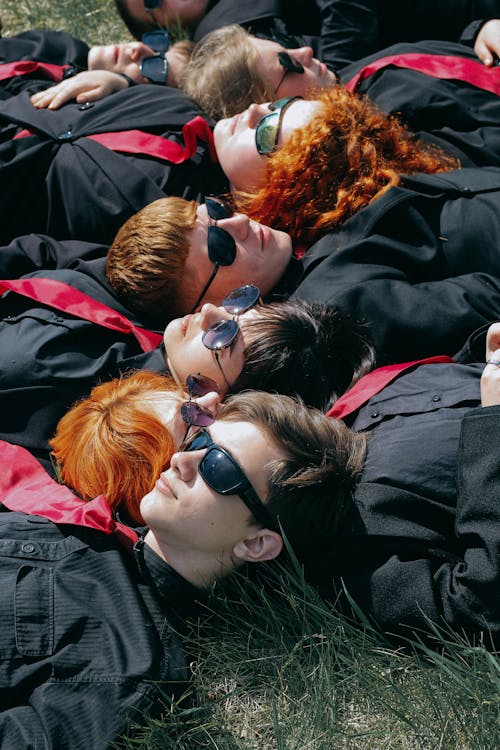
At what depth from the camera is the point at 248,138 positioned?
3.46 metres

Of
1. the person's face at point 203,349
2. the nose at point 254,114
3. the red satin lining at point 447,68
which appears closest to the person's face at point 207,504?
the person's face at point 203,349

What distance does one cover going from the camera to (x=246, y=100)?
3.87 meters

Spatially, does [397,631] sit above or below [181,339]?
below

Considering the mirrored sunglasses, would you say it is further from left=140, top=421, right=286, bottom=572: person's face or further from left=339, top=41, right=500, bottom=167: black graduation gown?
left=339, top=41, right=500, bottom=167: black graduation gown

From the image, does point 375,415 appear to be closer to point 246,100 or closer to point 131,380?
point 131,380

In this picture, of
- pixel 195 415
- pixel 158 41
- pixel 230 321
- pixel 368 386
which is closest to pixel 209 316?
pixel 230 321

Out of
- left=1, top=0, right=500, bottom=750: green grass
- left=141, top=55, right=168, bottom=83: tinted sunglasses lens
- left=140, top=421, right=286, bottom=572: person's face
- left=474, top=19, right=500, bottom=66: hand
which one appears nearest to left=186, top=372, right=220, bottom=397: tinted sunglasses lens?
left=140, top=421, right=286, bottom=572: person's face

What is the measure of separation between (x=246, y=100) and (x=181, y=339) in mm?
1503

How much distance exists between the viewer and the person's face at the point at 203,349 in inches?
111

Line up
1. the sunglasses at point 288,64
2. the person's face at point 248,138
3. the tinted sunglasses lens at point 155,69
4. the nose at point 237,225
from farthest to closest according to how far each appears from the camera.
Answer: the tinted sunglasses lens at point 155,69 → the sunglasses at point 288,64 → the person's face at point 248,138 → the nose at point 237,225

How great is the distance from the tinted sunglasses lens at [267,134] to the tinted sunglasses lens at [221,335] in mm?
923

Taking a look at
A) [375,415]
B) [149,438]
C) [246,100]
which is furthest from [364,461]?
[246,100]

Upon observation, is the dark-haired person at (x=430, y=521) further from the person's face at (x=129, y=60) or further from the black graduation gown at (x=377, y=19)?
the person's face at (x=129, y=60)

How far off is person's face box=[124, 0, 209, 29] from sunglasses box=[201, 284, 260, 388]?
247 centimetres
